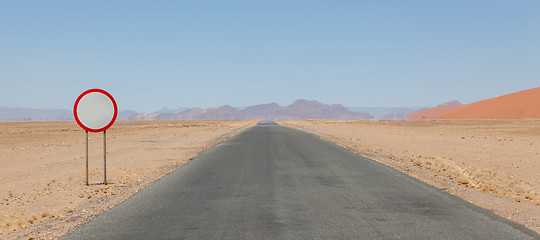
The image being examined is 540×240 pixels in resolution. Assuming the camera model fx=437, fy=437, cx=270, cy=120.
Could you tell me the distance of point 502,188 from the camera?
1140 cm

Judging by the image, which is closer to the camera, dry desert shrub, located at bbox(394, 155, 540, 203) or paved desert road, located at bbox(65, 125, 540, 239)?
paved desert road, located at bbox(65, 125, 540, 239)

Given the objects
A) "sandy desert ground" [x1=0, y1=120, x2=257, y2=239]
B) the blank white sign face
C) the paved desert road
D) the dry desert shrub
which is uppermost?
the blank white sign face

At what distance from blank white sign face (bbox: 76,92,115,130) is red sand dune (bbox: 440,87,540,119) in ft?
527

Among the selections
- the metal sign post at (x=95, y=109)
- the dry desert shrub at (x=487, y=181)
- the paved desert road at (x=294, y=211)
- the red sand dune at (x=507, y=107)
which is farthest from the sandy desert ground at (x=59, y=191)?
the red sand dune at (x=507, y=107)

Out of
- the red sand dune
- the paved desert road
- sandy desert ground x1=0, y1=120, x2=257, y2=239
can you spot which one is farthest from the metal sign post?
the red sand dune

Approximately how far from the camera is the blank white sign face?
10.6 meters

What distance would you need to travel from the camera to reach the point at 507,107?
164750mm

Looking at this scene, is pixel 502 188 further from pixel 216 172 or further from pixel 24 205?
pixel 24 205

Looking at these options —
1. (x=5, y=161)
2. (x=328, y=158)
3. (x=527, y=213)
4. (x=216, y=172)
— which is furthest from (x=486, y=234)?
(x=5, y=161)

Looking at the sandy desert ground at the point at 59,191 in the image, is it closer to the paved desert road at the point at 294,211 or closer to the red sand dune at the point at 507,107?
the paved desert road at the point at 294,211

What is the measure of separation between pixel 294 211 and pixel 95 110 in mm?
6010

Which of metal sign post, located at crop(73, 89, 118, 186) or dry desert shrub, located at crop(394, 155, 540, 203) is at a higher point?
metal sign post, located at crop(73, 89, 118, 186)

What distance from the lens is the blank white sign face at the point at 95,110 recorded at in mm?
10625

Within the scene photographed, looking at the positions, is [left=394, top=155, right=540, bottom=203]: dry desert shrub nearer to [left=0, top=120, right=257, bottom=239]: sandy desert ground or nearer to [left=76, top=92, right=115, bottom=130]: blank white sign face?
[left=0, top=120, right=257, bottom=239]: sandy desert ground
